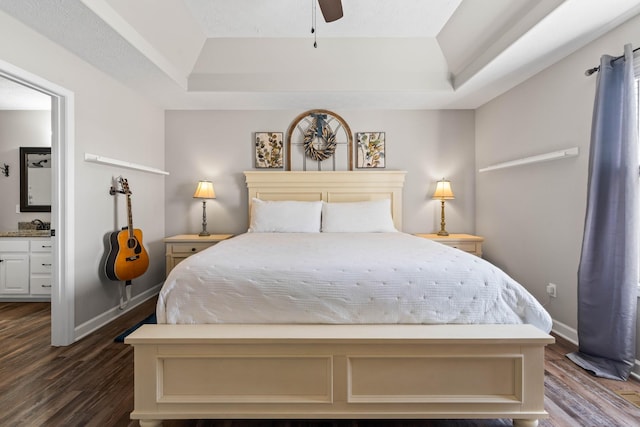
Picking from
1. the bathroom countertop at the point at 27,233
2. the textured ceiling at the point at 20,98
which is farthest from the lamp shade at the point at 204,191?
the textured ceiling at the point at 20,98

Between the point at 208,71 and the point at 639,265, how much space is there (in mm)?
3780

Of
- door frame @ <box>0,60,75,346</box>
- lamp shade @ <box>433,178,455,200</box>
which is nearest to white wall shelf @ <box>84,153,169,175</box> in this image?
door frame @ <box>0,60,75,346</box>

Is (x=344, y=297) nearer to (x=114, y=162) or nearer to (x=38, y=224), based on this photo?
(x=114, y=162)

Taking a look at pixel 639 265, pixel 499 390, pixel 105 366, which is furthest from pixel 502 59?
pixel 105 366

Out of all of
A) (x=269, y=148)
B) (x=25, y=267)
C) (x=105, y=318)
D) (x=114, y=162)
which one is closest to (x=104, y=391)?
(x=105, y=318)

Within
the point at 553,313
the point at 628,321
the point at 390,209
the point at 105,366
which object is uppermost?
the point at 390,209

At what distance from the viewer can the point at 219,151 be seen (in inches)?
151

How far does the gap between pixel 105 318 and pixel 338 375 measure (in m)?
2.42

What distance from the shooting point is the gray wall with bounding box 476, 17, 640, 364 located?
2316mm

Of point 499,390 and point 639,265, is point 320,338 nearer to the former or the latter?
point 499,390

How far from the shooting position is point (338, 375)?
1.43 meters

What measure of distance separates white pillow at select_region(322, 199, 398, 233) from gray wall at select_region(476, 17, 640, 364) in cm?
120

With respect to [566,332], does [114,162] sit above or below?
above

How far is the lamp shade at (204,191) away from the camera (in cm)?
355
